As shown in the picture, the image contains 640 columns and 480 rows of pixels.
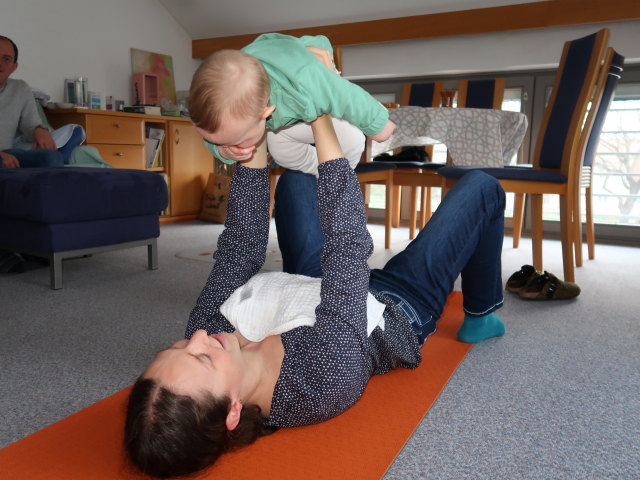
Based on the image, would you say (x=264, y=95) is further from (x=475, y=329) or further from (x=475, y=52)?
(x=475, y=52)

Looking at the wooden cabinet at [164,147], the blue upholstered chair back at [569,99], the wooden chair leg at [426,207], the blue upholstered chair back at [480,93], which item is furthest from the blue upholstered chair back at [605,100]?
the wooden cabinet at [164,147]

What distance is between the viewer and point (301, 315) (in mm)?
1086

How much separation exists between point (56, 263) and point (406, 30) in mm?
3083

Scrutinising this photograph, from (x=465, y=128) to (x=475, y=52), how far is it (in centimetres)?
139

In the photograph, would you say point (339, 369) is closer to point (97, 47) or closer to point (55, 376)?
point (55, 376)

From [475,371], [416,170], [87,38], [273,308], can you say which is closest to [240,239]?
[273,308]

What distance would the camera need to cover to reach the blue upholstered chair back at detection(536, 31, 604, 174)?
2291 millimetres

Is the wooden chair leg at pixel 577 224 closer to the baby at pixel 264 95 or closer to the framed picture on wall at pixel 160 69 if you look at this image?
the baby at pixel 264 95

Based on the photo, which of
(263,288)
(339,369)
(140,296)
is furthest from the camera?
(140,296)

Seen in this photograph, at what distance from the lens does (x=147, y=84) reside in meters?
4.59

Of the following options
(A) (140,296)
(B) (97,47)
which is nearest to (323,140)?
(A) (140,296)

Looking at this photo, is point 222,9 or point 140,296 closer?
point 140,296

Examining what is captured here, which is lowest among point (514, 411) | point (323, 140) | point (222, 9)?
point (514, 411)

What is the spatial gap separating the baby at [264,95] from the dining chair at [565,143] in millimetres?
1334
